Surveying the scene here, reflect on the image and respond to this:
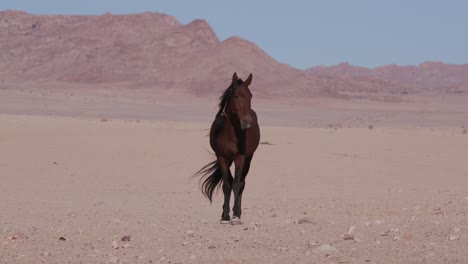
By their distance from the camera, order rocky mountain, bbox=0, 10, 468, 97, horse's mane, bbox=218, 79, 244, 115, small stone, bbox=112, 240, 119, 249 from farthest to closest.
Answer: rocky mountain, bbox=0, 10, 468, 97 → horse's mane, bbox=218, 79, 244, 115 → small stone, bbox=112, 240, 119, 249

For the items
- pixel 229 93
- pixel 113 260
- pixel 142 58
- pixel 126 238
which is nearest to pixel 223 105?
pixel 229 93

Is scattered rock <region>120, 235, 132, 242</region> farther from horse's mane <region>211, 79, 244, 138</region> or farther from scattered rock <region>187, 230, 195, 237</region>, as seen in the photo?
horse's mane <region>211, 79, 244, 138</region>

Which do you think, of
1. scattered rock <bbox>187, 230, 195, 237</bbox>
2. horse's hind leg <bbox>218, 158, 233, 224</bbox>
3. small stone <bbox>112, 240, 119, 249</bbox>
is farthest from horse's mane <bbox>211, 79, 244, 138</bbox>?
small stone <bbox>112, 240, 119, 249</bbox>

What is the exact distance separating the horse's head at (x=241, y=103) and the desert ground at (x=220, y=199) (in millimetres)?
1294

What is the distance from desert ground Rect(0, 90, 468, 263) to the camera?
7.91 metres

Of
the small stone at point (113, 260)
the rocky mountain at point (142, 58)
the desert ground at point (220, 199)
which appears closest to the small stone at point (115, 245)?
the desert ground at point (220, 199)

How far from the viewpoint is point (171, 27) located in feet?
416

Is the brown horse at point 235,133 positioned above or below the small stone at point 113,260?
above

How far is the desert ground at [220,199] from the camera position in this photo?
7.91 m

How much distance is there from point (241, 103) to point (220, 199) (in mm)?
6134

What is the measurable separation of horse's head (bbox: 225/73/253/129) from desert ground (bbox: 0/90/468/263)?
1294 millimetres

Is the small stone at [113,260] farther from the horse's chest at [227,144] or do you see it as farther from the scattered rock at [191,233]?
the horse's chest at [227,144]

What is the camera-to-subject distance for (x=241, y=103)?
966 cm

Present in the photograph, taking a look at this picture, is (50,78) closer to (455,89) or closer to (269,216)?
(455,89)
